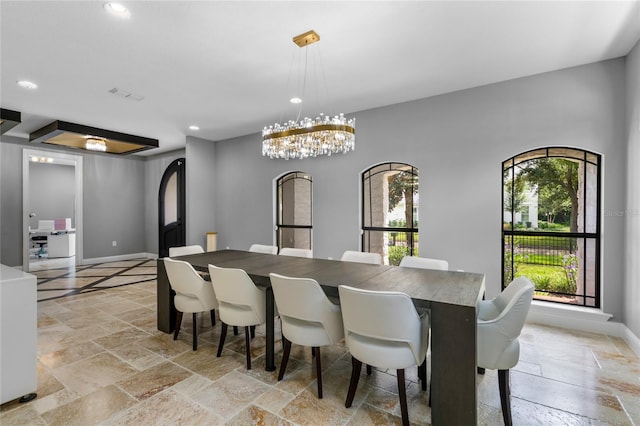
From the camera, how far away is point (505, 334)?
5.82 ft

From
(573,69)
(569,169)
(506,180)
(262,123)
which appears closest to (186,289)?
(262,123)

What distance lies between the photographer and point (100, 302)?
4406 mm

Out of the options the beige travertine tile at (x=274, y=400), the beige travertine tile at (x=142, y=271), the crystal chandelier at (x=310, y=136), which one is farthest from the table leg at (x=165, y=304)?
the beige travertine tile at (x=142, y=271)

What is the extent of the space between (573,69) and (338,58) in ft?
8.63

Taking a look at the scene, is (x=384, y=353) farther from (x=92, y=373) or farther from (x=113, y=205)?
(x=113, y=205)

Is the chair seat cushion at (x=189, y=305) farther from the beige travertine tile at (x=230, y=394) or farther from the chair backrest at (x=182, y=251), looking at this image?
the chair backrest at (x=182, y=251)

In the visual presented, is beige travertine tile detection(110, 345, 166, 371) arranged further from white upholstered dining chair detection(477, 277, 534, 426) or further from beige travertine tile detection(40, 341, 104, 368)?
white upholstered dining chair detection(477, 277, 534, 426)

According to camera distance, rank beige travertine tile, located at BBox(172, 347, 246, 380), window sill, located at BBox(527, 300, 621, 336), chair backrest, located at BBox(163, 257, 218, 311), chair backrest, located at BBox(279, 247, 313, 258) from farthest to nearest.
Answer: chair backrest, located at BBox(279, 247, 313, 258)
window sill, located at BBox(527, 300, 621, 336)
chair backrest, located at BBox(163, 257, 218, 311)
beige travertine tile, located at BBox(172, 347, 246, 380)

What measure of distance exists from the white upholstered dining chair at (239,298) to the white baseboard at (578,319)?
324 centimetres

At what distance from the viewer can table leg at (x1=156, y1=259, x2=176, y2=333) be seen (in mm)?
3279

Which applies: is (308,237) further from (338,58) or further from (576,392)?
(576,392)

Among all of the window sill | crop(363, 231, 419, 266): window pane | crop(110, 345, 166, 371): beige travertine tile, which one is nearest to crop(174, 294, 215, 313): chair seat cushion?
crop(110, 345, 166, 371): beige travertine tile

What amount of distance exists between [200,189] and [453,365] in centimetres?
595

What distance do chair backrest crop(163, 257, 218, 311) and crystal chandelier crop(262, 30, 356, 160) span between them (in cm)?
145
